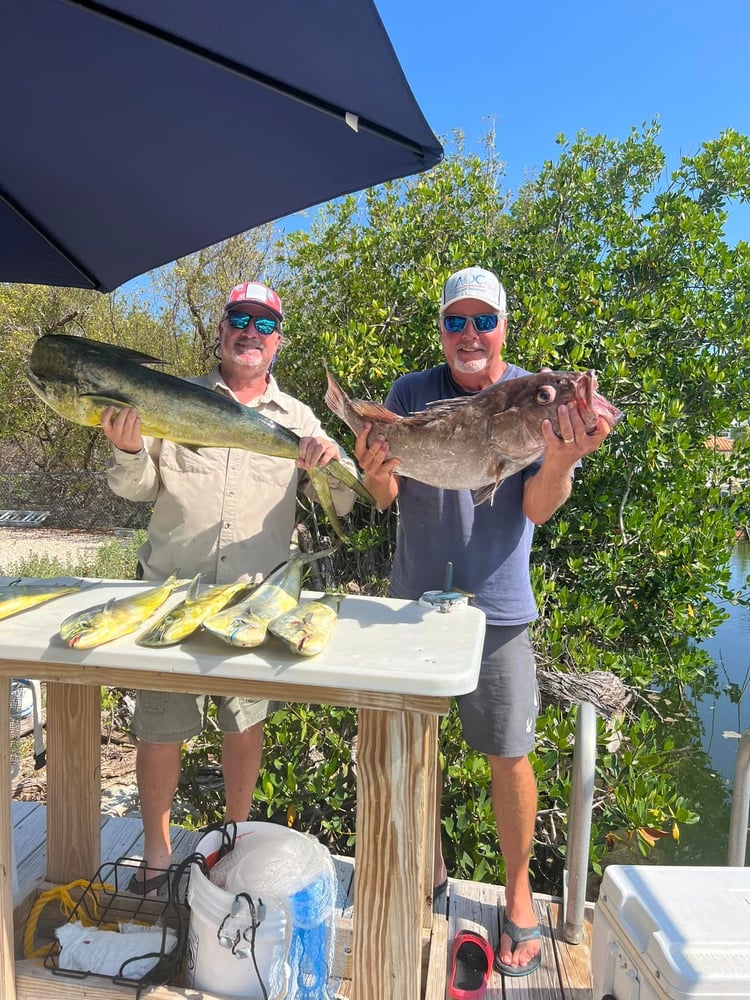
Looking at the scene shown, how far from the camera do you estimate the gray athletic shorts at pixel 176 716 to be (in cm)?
270

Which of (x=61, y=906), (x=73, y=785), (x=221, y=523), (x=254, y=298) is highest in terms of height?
(x=254, y=298)

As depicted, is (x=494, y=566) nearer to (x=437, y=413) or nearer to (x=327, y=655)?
(x=437, y=413)

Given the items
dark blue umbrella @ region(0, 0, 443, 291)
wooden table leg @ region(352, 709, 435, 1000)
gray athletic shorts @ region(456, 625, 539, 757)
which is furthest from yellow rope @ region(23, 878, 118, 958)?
dark blue umbrella @ region(0, 0, 443, 291)

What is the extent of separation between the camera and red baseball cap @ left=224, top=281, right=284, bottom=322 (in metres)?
2.79

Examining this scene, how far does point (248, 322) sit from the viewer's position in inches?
112

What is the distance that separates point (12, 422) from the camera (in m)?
18.1

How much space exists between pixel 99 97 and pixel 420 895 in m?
2.51

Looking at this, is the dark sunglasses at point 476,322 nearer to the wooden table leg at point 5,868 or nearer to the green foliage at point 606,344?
the wooden table leg at point 5,868

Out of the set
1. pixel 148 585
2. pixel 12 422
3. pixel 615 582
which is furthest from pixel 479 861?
pixel 12 422

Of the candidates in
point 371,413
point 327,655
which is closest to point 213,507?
point 371,413

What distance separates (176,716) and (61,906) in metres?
0.74

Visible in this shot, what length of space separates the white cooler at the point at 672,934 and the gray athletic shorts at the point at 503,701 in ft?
1.95

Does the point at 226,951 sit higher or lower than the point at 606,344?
lower

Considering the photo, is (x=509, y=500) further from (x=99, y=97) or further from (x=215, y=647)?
(x=99, y=97)
